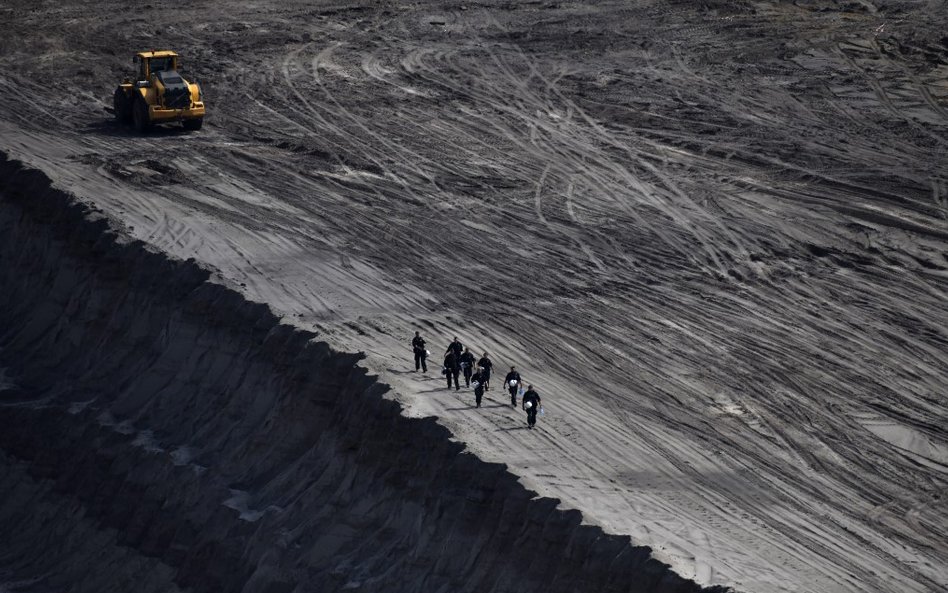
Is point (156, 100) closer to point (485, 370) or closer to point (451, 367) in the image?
point (451, 367)

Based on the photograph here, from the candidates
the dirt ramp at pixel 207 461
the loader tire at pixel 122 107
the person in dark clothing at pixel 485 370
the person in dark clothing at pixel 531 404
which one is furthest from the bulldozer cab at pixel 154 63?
the person in dark clothing at pixel 531 404

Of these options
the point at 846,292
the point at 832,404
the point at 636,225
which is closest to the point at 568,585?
the point at 832,404

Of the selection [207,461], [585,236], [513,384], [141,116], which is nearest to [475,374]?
[513,384]

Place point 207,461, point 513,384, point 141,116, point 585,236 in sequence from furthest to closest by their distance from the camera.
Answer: point 141,116 < point 585,236 < point 207,461 < point 513,384

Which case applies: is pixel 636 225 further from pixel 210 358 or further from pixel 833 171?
pixel 210 358

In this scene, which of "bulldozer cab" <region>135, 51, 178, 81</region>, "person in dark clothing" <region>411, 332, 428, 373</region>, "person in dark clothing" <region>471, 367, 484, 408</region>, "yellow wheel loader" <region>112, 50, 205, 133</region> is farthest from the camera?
"bulldozer cab" <region>135, 51, 178, 81</region>

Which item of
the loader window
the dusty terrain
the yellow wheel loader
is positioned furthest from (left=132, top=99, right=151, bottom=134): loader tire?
the loader window

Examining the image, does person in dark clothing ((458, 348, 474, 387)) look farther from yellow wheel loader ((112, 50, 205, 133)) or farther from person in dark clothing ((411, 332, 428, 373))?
yellow wheel loader ((112, 50, 205, 133))
